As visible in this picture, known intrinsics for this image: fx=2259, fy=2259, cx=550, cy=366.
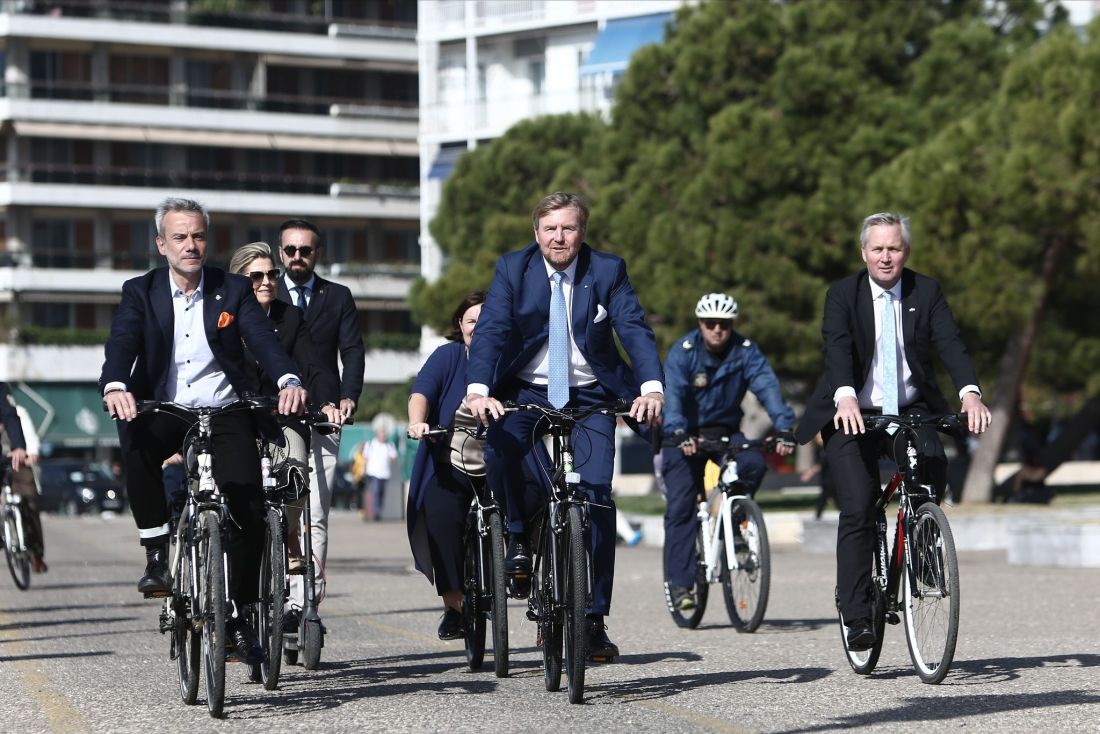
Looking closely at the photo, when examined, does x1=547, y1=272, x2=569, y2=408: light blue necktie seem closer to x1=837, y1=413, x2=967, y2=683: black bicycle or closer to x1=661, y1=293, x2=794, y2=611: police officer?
x1=837, y1=413, x2=967, y2=683: black bicycle

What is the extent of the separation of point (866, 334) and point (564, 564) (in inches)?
69.7

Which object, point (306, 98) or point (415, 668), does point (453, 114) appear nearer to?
point (306, 98)

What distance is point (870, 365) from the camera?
9328mm

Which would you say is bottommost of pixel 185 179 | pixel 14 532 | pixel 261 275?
pixel 14 532

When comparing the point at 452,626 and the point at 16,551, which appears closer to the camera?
the point at 452,626

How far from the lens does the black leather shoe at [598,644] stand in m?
8.55

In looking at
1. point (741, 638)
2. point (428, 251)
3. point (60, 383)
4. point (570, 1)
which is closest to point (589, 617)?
point (741, 638)

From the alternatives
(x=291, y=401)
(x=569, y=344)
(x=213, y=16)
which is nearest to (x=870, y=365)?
(x=569, y=344)

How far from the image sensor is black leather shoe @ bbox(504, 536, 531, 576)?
29.5 feet

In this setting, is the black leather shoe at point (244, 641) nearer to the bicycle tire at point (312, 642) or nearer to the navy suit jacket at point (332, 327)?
the bicycle tire at point (312, 642)

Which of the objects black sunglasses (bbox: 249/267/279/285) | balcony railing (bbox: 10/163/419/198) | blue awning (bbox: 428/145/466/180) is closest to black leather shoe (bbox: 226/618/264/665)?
black sunglasses (bbox: 249/267/279/285)

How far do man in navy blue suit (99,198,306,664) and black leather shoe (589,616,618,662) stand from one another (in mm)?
1258

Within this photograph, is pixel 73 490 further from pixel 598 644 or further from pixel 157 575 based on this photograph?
pixel 598 644

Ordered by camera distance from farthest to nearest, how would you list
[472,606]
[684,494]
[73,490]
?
[73,490] → [684,494] → [472,606]
